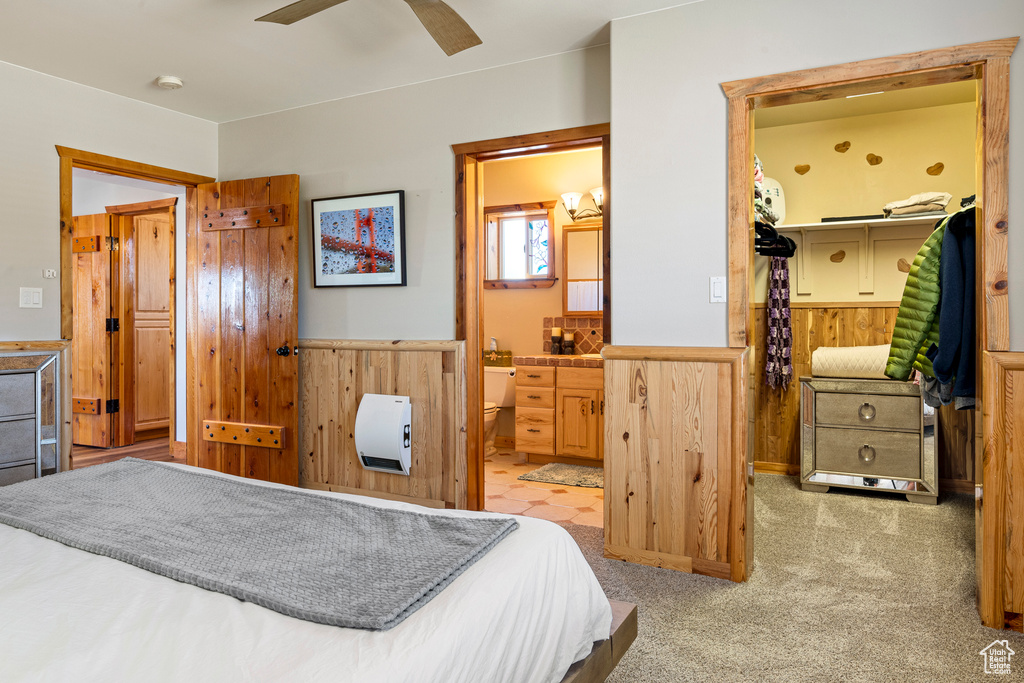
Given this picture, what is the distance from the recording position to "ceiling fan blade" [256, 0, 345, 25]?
7.20ft

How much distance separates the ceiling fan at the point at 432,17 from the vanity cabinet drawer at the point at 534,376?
2.74 metres

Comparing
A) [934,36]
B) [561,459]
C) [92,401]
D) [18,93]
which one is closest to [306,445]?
[561,459]

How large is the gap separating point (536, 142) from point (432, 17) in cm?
110

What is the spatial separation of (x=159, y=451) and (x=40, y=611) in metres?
4.64

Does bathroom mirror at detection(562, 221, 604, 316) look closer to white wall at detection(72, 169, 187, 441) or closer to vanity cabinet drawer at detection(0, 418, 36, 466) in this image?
white wall at detection(72, 169, 187, 441)

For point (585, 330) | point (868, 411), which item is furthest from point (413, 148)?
point (868, 411)

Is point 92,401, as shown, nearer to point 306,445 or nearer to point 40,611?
point 306,445

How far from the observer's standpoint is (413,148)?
3586 millimetres

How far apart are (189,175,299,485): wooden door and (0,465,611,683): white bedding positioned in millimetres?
2375

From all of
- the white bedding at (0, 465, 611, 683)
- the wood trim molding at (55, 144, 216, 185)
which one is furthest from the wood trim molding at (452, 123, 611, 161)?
the white bedding at (0, 465, 611, 683)

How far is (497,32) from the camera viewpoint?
292cm

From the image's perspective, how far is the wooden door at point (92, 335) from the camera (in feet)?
17.6

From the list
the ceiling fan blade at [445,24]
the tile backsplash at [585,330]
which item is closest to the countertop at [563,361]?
the tile backsplash at [585,330]

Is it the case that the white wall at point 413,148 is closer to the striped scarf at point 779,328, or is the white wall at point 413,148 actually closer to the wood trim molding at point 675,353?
the wood trim molding at point 675,353
